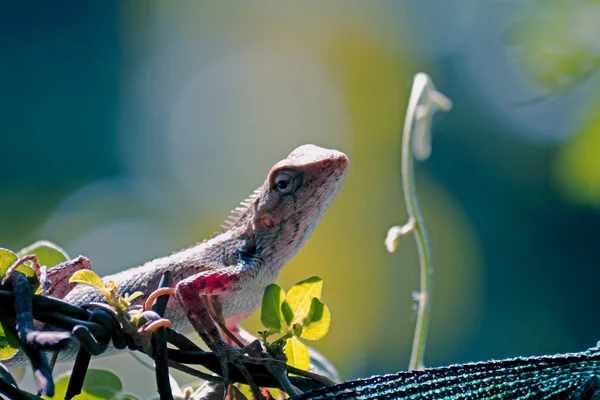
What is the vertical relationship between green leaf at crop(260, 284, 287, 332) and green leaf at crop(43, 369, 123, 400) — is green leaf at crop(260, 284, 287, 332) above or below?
above

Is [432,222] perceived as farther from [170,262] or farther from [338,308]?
[170,262]

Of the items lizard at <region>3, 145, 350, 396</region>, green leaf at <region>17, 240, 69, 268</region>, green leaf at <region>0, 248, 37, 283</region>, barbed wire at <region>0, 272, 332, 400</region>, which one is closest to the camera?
barbed wire at <region>0, 272, 332, 400</region>

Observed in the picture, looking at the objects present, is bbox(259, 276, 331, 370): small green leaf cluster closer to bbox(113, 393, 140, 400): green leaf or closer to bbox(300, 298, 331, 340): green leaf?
bbox(300, 298, 331, 340): green leaf

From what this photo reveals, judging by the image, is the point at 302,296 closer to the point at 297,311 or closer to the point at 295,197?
the point at 297,311

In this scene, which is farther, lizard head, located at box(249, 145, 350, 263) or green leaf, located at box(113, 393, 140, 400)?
lizard head, located at box(249, 145, 350, 263)

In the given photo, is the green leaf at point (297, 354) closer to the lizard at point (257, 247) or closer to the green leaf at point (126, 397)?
the green leaf at point (126, 397)

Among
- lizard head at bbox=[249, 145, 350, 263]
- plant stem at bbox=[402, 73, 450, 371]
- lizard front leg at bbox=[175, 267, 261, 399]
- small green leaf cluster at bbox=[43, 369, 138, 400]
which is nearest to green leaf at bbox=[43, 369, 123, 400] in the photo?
small green leaf cluster at bbox=[43, 369, 138, 400]

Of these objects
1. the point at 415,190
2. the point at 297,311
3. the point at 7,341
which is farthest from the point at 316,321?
the point at 415,190
